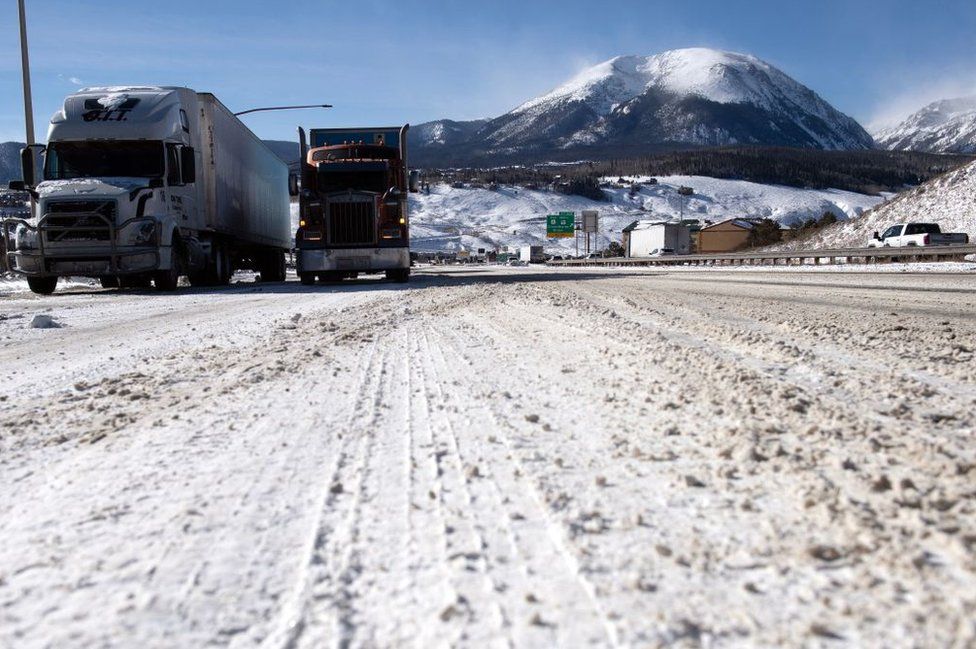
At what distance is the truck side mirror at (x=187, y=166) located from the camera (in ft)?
50.8

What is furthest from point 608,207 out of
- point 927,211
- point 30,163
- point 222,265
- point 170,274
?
point 30,163

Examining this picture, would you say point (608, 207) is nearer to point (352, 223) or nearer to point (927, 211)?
point (927, 211)

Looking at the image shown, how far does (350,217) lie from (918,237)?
24748mm

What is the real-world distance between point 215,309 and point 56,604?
8.32m

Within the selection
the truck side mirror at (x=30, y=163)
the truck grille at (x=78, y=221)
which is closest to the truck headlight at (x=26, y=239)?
the truck grille at (x=78, y=221)

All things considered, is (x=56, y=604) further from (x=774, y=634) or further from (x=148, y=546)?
(x=774, y=634)

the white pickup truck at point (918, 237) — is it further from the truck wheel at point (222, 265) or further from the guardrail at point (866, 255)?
the truck wheel at point (222, 265)

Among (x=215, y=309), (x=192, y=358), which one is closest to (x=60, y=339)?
(x=192, y=358)

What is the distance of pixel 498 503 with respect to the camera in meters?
1.87

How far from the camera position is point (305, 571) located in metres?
1.51

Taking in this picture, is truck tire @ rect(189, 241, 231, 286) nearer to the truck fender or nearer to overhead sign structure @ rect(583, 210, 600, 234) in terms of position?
the truck fender

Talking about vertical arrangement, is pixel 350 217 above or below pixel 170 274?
Answer: above

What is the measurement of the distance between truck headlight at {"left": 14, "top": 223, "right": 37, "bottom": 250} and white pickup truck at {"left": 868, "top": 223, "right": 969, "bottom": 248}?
99.5ft

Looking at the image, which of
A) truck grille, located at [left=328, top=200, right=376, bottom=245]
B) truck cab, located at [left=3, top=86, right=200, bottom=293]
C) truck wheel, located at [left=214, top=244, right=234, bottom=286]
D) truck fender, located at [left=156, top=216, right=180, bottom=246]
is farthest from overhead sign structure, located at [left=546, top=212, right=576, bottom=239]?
truck fender, located at [left=156, top=216, right=180, bottom=246]
